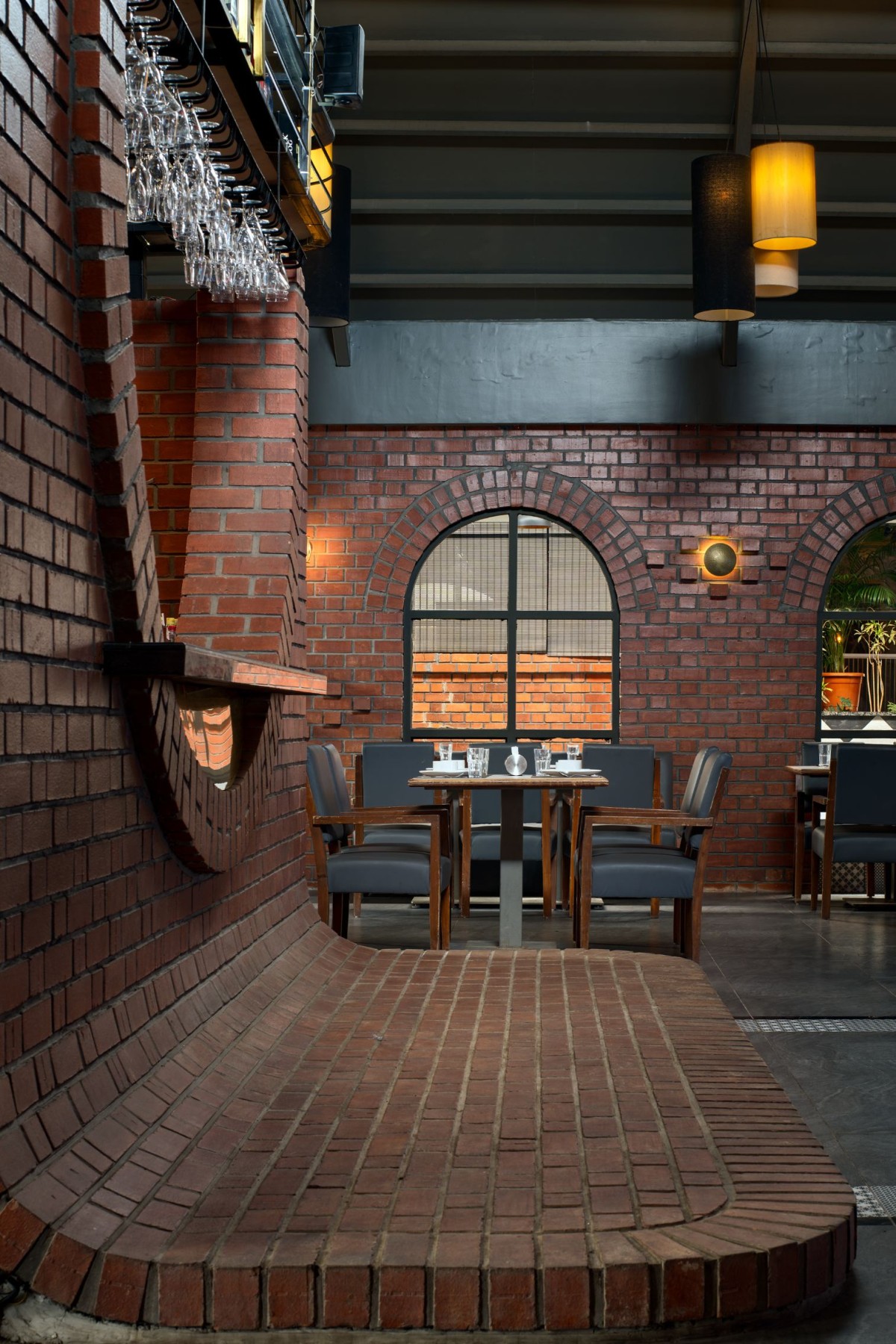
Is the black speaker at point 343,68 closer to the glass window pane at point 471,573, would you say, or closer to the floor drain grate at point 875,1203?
the floor drain grate at point 875,1203

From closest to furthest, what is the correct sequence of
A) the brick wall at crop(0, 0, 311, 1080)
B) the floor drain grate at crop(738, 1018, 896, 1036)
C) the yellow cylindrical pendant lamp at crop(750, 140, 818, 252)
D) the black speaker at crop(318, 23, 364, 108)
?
the brick wall at crop(0, 0, 311, 1080)
the black speaker at crop(318, 23, 364, 108)
the floor drain grate at crop(738, 1018, 896, 1036)
the yellow cylindrical pendant lamp at crop(750, 140, 818, 252)

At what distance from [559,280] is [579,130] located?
34.2 inches

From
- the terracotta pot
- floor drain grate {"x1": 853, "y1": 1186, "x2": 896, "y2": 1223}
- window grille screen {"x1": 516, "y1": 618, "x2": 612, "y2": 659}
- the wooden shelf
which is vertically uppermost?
window grille screen {"x1": 516, "y1": 618, "x2": 612, "y2": 659}

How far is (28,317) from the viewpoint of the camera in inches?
77.8

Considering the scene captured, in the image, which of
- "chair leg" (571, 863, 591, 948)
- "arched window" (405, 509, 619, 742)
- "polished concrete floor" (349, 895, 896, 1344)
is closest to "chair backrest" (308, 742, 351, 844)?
"polished concrete floor" (349, 895, 896, 1344)

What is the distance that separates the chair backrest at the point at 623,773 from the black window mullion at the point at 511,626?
2.84 ft

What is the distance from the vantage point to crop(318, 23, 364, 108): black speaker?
13.3 ft

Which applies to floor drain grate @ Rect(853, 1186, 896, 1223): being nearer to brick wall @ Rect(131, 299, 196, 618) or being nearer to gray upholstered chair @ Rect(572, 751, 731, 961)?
brick wall @ Rect(131, 299, 196, 618)

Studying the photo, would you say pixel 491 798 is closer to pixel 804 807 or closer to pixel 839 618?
pixel 804 807

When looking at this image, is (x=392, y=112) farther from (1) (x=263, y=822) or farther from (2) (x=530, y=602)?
(1) (x=263, y=822)

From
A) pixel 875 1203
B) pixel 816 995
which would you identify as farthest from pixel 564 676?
pixel 875 1203

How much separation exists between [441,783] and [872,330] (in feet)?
14.3

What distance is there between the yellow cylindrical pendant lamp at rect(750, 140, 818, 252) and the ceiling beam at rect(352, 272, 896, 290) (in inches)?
84.4

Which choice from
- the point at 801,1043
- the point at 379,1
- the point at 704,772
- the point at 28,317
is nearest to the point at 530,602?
the point at 704,772
